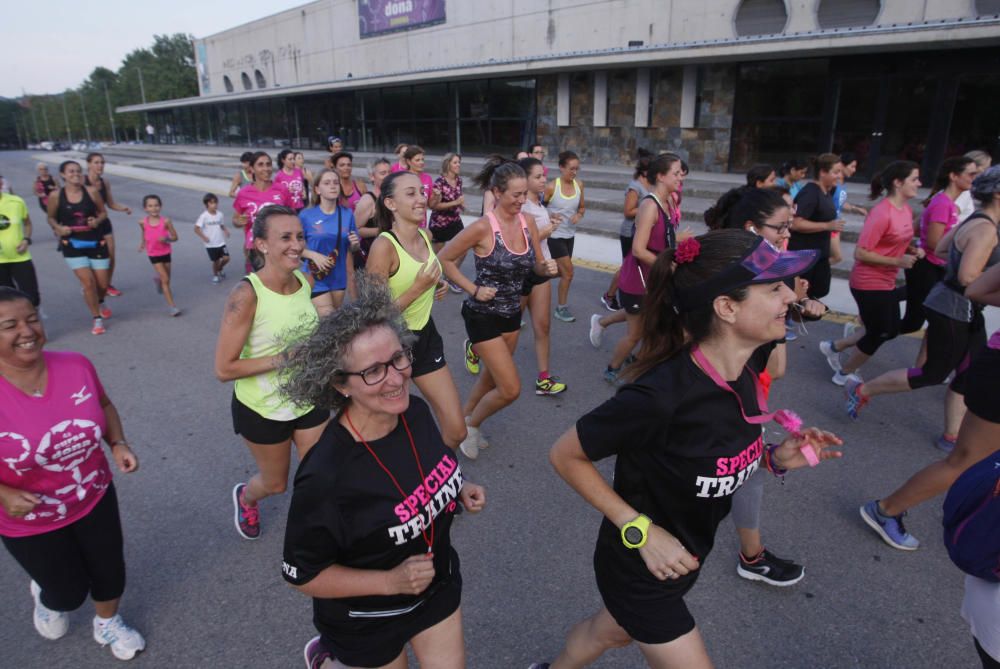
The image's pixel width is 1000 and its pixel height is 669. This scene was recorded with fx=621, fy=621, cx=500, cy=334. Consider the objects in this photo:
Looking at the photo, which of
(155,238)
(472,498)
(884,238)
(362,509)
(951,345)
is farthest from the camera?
(155,238)

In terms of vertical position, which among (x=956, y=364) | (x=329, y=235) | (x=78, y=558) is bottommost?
(x=78, y=558)

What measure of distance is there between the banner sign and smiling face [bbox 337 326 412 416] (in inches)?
1063

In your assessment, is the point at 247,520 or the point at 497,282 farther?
the point at 497,282

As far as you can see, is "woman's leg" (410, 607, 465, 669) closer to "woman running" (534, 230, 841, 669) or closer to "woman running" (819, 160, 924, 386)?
"woman running" (534, 230, 841, 669)

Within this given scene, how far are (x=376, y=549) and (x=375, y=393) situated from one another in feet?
1.62

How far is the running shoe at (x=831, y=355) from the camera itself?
5.61m

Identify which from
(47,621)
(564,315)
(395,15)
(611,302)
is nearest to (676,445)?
(47,621)

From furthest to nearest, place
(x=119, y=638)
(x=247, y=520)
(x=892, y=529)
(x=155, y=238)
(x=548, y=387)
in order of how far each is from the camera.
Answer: (x=155, y=238)
(x=548, y=387)
(x=247, y=520)
(x=892, y=529)
(x=119, y=638)

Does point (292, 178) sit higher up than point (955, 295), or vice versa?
point (292, 178)

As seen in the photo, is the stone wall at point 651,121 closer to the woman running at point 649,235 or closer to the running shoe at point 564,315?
the running shoe at point 564,315

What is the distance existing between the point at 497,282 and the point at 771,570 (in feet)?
7.90

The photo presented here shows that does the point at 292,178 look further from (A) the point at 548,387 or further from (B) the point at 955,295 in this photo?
(B) the point at 955,295

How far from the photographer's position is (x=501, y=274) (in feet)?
14.2

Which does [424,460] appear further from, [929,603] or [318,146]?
[318,146]
